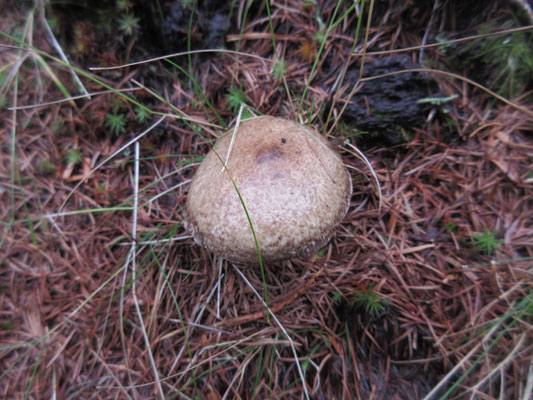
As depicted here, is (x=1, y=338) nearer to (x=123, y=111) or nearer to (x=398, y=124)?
(x=123, y=111)

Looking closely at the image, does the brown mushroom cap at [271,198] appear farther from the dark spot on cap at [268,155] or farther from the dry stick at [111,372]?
the dry stick at [111,372]

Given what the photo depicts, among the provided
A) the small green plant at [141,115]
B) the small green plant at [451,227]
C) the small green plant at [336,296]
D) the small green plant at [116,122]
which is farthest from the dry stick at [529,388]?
the small green plant at [116,122]

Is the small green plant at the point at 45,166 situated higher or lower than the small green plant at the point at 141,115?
lower

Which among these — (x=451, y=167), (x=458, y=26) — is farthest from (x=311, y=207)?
(x=458, y=26)

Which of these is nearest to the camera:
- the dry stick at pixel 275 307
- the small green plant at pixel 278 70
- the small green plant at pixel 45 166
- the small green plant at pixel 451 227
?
the small green plant at pixel 451 227

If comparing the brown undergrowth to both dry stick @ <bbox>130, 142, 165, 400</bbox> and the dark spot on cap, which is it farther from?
the dark spot on cap

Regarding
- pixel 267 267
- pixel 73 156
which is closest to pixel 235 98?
pixel 267 267
